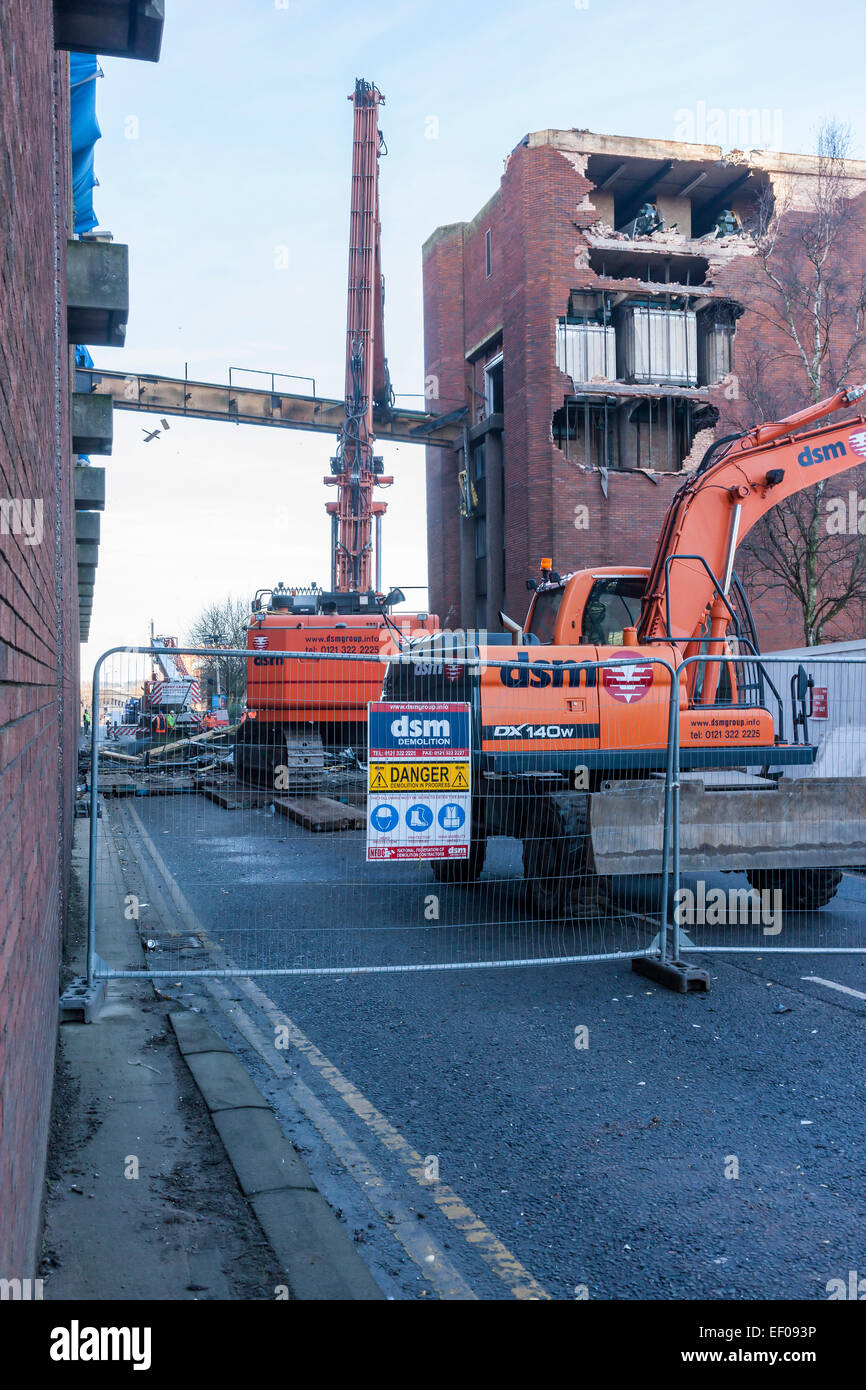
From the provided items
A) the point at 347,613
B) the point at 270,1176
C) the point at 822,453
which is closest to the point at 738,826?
the point at 822,453

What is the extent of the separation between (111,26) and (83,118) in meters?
3.57

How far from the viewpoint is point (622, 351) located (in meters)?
28.1

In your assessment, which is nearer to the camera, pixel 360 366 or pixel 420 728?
pixel 420 728

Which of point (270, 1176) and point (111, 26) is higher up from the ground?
point (111, 26)

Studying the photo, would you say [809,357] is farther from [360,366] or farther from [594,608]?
[594,608]

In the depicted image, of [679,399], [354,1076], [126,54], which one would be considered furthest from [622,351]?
[354,1076]

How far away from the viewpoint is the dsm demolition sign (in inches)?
273

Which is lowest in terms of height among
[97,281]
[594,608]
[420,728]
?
[420,728]

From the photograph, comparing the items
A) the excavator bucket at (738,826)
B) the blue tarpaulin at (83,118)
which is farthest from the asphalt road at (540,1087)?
the blue tarpaulin at (83,118)

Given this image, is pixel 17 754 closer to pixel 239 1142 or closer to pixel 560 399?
pixel 239 1142

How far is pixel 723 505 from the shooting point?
9.88 m

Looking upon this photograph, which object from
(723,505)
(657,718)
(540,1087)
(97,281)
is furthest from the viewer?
(723,505)

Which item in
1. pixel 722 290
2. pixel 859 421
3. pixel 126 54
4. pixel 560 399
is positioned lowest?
pixel 859 421

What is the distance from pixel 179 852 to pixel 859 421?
868 centimetres
